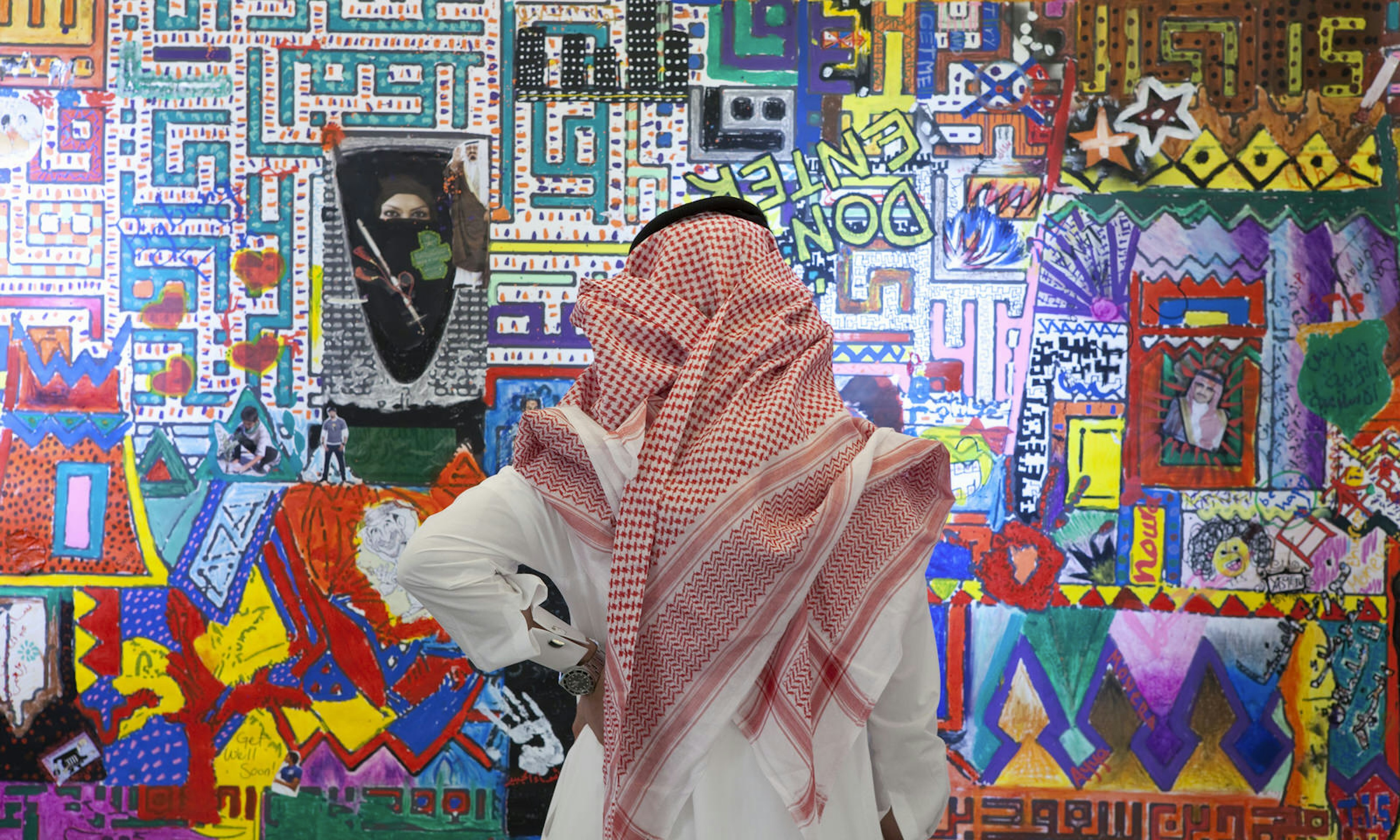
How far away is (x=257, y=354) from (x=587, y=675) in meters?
1.39

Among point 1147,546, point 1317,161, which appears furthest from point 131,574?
point 1317,161

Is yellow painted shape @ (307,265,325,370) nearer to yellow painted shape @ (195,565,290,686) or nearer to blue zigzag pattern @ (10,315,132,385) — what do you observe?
blue zigzag pattern @ (10,315,132,385)

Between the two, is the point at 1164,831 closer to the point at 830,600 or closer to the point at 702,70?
the point at 830,600

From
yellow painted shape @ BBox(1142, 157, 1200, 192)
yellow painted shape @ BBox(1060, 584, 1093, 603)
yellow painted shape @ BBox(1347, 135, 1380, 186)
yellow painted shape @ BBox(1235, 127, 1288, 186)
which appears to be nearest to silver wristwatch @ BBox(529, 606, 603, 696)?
yellow painted shape @ BBox(1060, 584, 1093, 603)

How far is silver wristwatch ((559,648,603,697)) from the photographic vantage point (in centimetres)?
123

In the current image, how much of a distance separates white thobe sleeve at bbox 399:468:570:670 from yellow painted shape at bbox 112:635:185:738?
137 centimetres

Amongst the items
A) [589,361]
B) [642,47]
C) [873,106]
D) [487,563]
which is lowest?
[487,563]

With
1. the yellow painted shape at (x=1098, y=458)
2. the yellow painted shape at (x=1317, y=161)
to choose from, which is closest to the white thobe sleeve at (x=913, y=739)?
the yellow painted shape at (x=1098, y=458)

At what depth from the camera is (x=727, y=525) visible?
3.68ft

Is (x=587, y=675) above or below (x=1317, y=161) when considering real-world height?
below

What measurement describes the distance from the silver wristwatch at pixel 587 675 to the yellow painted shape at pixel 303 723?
4.03 ft

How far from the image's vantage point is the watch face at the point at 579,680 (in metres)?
1.23

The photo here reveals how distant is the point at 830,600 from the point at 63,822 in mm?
2008

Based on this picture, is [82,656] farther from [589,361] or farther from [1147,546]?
[1147,546]
